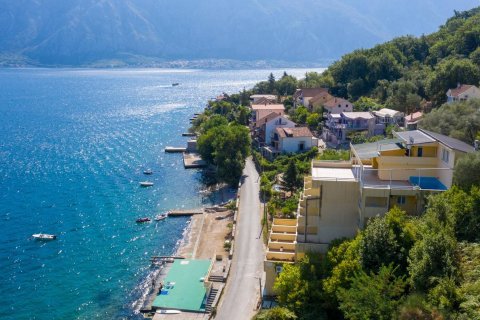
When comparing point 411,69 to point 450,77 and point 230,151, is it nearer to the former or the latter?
point 450,77

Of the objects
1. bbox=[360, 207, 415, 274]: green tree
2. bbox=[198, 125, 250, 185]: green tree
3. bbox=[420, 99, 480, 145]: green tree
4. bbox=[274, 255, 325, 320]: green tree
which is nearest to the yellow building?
bbox=[274, 255, 325, 320]: green tree

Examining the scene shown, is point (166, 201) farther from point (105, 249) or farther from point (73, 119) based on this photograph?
point (73, 119)

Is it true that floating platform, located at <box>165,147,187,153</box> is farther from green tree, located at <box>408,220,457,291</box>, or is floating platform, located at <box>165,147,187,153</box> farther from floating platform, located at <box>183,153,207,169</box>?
green tree, located at <box>408,220,457,291</box>

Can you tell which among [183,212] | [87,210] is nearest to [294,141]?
[183,212]

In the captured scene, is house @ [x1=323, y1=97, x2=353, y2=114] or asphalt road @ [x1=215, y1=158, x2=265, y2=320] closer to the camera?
asphalt road @ [x1=215, y1=158, x2=265, y2=320]

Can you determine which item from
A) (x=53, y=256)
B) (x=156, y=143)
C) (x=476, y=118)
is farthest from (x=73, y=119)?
(x=476, y=118)
